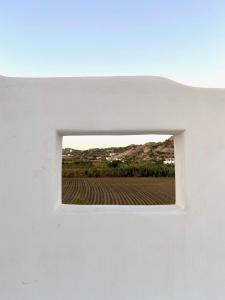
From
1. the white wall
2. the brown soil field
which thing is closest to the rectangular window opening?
the brown soil field

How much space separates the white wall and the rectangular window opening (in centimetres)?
34

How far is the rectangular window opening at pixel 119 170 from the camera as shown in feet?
10.8

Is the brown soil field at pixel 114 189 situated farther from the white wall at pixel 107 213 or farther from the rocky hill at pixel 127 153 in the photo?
the white wall at pixel 107 213

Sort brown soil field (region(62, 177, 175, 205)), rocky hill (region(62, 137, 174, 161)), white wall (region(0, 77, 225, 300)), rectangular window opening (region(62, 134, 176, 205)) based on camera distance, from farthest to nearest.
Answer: brown soil field (region(62, 177, 175, 205)) < rocky hill (region(62, 137, 174, 161)) < rectangular window opening (region(62, 134, 176, 205)) < white wall (region(0, 77, 225, 300))

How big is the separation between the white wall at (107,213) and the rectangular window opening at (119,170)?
1.12 ft

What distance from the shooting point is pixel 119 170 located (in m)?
8.80

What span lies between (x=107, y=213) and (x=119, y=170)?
677 centimetres

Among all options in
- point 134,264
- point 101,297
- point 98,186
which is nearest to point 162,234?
point 134,264

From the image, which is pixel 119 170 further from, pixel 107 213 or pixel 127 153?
pixel 107 213

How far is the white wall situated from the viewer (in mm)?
2027

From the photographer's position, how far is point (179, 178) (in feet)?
7.07

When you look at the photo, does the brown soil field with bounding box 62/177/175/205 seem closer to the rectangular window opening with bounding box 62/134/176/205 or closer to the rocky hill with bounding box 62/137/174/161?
the rectangular window opening with bounding box 62/134/176/205

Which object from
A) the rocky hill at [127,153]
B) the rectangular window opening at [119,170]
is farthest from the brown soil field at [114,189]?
the rocky hill at [127,153]

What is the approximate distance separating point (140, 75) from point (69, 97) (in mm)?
498
